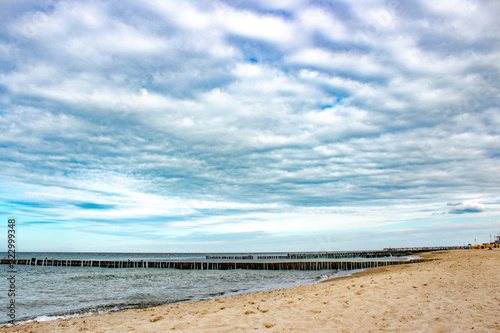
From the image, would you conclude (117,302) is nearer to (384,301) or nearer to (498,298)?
(384,301)

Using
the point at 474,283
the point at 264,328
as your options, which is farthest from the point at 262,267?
the point at 264,328

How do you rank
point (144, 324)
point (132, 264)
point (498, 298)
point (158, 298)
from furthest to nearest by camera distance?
point (132, 264), point (158, 298), point (144, 324), point (498, 298)

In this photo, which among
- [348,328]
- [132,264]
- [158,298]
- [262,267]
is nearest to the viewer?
[348,328]

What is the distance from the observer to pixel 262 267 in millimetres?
48875

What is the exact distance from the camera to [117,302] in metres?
19.5

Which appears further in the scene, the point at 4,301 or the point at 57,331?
the point at 4,301

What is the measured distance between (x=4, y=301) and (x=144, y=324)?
15245mm

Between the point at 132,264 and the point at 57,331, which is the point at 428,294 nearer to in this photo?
the point at 57,331

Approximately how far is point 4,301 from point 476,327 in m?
24.3

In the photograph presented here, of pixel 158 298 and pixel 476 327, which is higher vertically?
pixel 476 327

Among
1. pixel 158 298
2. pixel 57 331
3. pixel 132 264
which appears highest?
pixel 57 331

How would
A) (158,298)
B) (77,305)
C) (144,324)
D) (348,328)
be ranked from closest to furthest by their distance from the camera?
(348,328)
(144,324)
(77,305)
(158,298)

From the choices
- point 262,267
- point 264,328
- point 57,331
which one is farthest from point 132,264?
point 264,328

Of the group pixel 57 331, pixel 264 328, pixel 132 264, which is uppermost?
pixel 264 328
